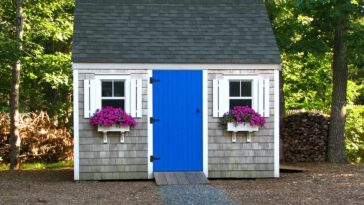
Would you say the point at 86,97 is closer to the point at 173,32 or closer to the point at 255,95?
the point at 173,32

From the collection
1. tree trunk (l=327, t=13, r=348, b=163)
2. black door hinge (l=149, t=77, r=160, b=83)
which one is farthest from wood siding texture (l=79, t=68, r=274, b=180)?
tree trunk (l=327, t=13, r=348, b=163)

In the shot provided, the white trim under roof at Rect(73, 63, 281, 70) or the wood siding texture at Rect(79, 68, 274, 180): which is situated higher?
the white trim under roof at Rect(73, 63, 281, 70)

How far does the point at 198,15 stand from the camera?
12938 millimetres

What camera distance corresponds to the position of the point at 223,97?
11.8 meters

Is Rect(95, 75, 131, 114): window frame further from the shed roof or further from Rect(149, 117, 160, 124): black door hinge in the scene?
Rect(149, 117, 160, 124): black door hinge

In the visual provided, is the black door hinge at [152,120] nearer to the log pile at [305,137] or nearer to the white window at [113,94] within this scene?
the white window at [113,94]

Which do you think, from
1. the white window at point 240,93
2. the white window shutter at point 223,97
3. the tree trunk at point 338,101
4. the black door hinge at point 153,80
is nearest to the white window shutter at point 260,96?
the white window at point 240,93

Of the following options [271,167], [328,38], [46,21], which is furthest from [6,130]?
[328,38]

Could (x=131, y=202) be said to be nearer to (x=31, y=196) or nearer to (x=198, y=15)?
(x=31, y=196)

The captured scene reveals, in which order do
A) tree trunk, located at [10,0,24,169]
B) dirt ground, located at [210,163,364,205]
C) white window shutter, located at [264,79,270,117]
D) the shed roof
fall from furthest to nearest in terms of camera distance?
1. tree trunk, located at [10,0,24,169]
2. white window shutter, located at [264,79,270,117]
3. the shed roof
4. dirt ground, located at [210,163,364,205]

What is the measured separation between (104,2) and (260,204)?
6.52 meters

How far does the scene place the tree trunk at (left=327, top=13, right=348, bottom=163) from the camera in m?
14.9

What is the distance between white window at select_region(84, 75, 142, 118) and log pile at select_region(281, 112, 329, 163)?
5.98 metres

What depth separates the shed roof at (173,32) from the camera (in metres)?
11.8
